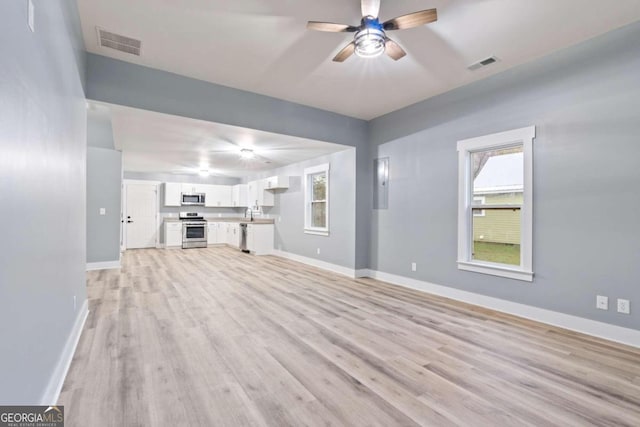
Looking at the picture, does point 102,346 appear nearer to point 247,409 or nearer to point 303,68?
point 247,409

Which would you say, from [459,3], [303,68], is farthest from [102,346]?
[459,3]

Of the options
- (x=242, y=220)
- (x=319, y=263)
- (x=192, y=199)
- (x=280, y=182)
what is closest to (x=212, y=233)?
(x=242, y=220)

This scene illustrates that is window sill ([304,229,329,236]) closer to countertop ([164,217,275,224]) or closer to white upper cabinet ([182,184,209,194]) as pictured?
countertop ([164,217,275,224])

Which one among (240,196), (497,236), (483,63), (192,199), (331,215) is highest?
(483,63)

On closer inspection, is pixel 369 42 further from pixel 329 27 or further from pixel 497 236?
pixel 497 236

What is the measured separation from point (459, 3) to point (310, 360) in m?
3.17

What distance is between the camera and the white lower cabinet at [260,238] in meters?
8.43

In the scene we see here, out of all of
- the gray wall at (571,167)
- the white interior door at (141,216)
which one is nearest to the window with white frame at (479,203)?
the gray wall at (571,167)

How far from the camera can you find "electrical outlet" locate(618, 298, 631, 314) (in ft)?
9.18

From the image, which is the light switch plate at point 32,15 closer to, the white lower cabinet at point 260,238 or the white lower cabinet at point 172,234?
the white lower cabinet at point 260,238

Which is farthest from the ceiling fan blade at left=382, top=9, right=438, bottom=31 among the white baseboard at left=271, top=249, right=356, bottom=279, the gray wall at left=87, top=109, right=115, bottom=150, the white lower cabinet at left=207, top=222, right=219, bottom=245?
the white lower cabinet at left=207, top=222, right=219, bottom=245

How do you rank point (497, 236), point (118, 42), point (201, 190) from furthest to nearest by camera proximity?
1. point (201, 190)
2. point (497, 236)
3. point (118, 42)

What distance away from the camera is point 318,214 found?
7078 millimetres

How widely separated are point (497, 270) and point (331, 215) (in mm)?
3316
